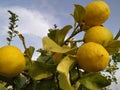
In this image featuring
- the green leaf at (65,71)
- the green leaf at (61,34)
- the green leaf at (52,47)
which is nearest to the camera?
the green leaf at (65,71)

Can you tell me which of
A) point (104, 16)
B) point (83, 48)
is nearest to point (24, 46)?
point (83, 48)

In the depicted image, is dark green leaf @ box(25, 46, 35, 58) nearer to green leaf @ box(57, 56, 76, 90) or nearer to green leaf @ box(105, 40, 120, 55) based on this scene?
green leaf @ box(57, 56, 76, 90)

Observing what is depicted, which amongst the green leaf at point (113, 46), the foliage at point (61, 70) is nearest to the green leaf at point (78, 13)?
the foliage at point (61, 70)

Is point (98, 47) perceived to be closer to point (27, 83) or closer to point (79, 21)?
point (79, 21)

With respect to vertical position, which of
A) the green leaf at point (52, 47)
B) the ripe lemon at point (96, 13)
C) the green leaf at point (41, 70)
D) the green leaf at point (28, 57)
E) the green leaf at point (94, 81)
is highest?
the ripe lemon at point (96, 13)

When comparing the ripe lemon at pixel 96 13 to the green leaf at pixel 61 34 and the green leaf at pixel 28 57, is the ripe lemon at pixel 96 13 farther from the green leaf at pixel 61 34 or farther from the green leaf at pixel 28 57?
the green leaf at pixel 28 57

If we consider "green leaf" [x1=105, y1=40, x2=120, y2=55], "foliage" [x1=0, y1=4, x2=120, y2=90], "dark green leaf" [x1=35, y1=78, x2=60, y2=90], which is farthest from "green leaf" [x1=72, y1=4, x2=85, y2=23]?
"dark green leaf" [x1=35, y1=78, x2=60, y2=90]
